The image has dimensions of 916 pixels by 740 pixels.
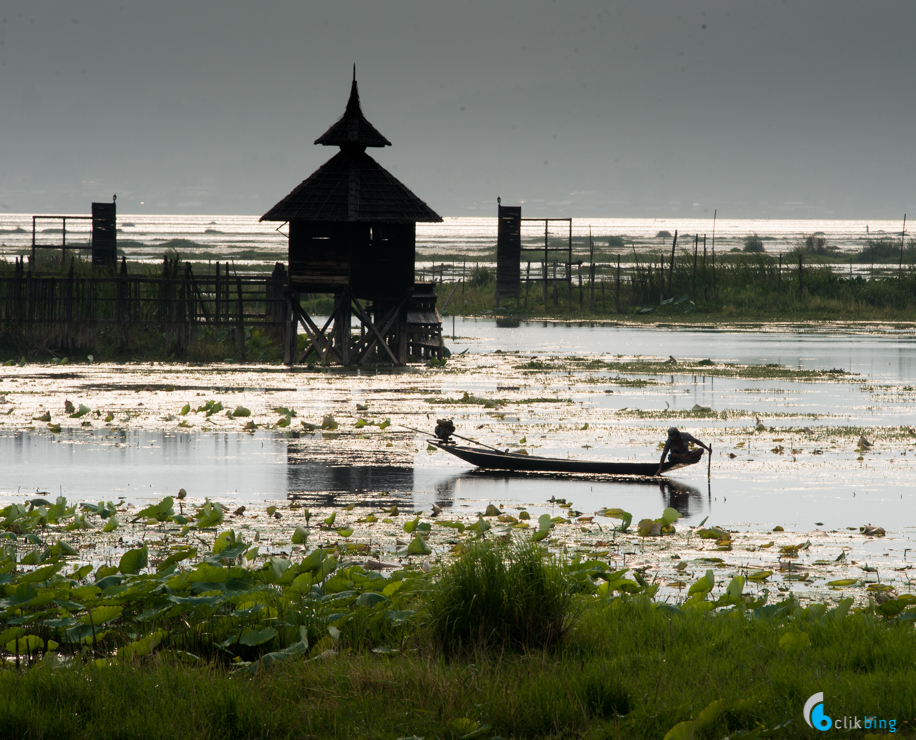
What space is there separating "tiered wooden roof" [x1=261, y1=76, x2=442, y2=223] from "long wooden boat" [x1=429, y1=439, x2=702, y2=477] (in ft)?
57.2

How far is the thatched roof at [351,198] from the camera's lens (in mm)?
32219

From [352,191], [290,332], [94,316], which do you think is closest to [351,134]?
[352,191]

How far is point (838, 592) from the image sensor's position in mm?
9000

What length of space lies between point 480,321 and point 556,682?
50854 millimetres

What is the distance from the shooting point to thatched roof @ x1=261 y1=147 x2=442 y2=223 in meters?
32.2

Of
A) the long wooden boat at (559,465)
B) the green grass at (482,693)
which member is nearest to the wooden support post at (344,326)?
the long wooden boat at (559,465)

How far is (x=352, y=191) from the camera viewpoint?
107 ft

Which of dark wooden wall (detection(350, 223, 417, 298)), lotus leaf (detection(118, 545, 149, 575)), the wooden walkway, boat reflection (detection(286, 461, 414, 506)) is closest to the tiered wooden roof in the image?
dark wooden wall (detection(350, 223, 417, 298))

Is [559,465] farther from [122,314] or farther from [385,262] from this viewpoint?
[122,314]

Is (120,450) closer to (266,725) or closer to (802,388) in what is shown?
(266,725)

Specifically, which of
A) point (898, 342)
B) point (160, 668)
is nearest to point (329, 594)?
point (160, 668)

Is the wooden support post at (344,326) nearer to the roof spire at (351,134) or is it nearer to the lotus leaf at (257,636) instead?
the roof spire at (351,134)

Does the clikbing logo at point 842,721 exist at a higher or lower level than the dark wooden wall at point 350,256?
lower

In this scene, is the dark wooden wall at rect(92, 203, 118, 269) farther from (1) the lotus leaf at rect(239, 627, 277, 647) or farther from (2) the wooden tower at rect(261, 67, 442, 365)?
(1) the lotus leaf at rect(239, 627, 277, 647)
